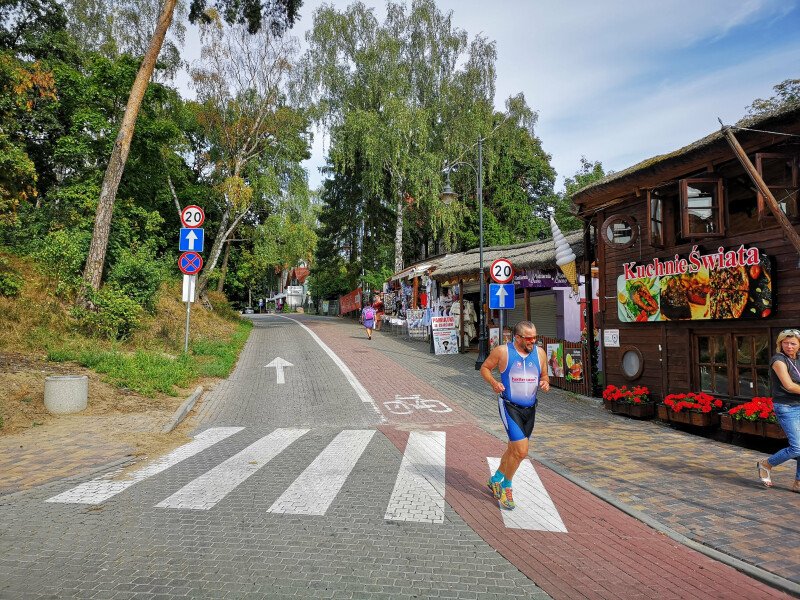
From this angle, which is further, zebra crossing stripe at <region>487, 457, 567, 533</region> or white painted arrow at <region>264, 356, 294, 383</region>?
white painted arrow at <region>264, 356, 294, 383</region>

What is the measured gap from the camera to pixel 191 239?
1405 centimetres

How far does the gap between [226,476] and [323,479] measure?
3.73 feet

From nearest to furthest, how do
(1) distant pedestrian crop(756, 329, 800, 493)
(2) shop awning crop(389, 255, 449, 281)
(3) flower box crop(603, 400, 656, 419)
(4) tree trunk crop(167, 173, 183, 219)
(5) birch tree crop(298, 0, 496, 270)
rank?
(1) distant pedestrian crop(756, 329, 800, 493) < (3) flower box crop(603, 400, 656, 419) < (2) shop awning crop(389, 255, 449, 281) < (4) tree trunk crop(167, 173, 183, 219) < (5) birch tree crop(298, 0, 496, 270)

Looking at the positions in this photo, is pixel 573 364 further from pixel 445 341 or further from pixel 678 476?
pixel 445 341

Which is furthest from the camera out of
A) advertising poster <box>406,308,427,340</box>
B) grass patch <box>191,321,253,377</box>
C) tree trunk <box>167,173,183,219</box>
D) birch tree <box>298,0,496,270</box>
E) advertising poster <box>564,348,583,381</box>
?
birch tree <box>298,0,496,270</box>

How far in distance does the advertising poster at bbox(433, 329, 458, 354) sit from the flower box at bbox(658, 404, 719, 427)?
416 inches

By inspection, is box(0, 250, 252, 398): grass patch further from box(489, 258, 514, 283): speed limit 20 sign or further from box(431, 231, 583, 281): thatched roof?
box(431, 231, 583, 281): thatched roof

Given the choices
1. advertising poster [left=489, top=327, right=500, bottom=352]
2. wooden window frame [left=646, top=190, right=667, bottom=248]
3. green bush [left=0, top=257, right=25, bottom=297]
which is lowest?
advertising poster [left=489, top=327, right=500, bottom=352]

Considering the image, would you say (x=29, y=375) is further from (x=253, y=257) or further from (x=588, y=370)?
(x=253, y=257)

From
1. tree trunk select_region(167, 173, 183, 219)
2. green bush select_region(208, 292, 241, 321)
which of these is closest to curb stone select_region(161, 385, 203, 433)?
tree trunk select_region(167, 173, 183, 219)

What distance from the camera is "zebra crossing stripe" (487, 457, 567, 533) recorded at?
188 inches

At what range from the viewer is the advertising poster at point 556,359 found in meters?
13.5

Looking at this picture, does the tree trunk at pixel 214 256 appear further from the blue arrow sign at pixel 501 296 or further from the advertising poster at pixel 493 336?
the blue arrow sign at pixel 501 296

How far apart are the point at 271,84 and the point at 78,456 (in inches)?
988
